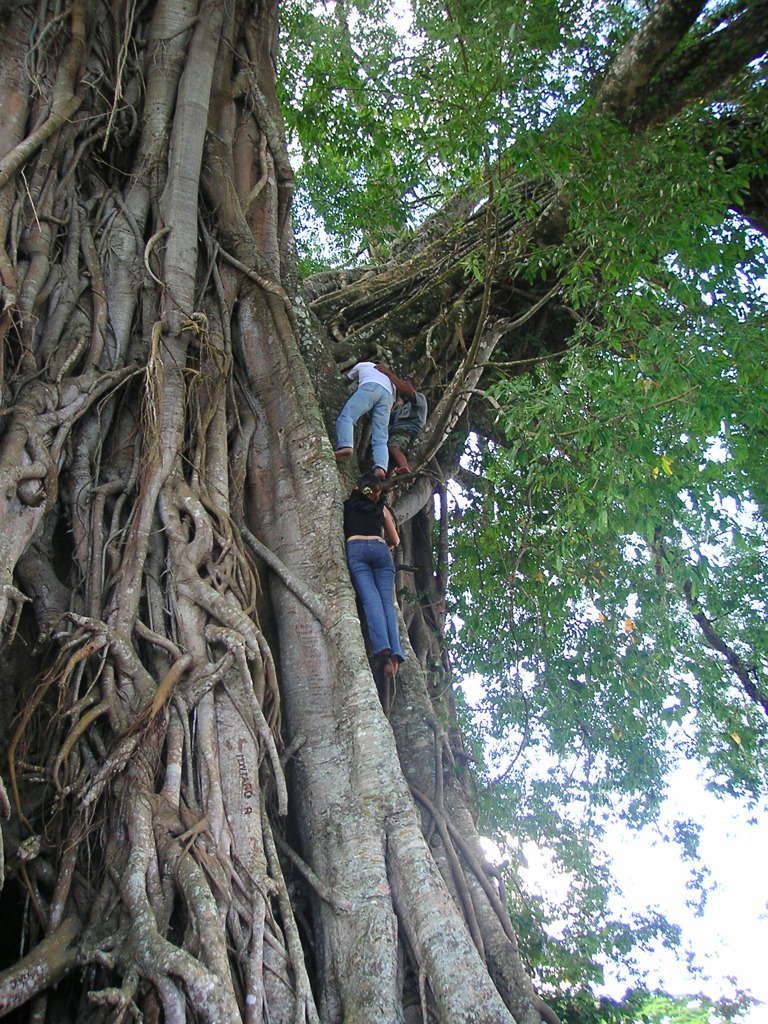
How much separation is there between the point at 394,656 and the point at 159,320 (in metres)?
1.92

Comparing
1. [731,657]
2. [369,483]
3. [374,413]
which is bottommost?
[731,657]

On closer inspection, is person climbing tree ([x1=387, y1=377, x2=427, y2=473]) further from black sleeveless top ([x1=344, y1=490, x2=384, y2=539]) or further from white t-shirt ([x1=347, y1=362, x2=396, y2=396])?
black sleeveless top ([x1=344, y1=490, x2=384, y2=539])

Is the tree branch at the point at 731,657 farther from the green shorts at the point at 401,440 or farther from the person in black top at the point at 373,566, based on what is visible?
the person in black top at the point at 373,566

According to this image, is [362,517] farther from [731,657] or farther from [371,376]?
[731,657]

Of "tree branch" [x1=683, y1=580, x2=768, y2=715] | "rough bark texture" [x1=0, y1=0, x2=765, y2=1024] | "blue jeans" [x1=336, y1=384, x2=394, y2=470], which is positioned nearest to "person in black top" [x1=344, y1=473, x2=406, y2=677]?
"rough bark texture" [x1=0, y1=0, x2=765, y2=1024]

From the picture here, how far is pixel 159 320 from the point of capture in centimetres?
376

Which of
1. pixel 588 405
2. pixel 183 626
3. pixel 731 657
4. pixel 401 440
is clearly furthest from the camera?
pixel 731 657

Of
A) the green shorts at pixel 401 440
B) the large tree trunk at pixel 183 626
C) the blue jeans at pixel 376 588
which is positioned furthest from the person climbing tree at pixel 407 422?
the blue jeans at pixel 376 588

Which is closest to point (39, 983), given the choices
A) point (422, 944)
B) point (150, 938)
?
point (150, 938)

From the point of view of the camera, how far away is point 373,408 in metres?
4.54

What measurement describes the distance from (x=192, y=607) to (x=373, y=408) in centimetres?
189

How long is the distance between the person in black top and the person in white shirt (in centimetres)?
26

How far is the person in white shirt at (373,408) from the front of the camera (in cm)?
432

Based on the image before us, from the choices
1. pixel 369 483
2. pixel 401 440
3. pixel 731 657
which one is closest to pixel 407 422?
pixel 401 440
